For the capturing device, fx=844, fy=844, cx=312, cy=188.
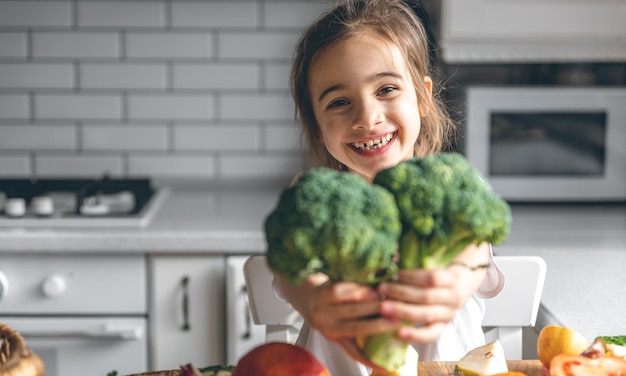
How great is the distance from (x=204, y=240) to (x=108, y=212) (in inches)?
11.6

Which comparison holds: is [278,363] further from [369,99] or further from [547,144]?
[547,144]

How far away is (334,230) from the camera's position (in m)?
0.65

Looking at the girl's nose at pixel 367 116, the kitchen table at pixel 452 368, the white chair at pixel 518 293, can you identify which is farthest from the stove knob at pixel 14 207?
the kitchen table at pixel 452 368

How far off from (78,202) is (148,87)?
1.74 feet

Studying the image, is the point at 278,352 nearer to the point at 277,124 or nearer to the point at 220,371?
the point at 220,371

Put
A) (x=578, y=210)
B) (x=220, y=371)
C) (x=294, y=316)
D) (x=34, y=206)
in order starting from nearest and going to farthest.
→ 1. (x=220, y=371)
2. (x=294, y=316)
3. (x=34, y=206)
4. (x=578, y=210)

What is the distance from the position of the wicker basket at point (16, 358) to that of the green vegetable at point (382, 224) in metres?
0.26

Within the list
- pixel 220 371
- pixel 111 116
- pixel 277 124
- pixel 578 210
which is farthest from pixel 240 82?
pixel 220 371

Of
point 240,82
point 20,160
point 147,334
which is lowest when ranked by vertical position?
point 147,334

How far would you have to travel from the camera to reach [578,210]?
2086 mm

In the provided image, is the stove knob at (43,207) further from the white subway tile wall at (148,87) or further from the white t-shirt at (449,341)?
the white t-shirt at (449,341)

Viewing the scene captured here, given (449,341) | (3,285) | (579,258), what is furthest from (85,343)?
(579,258)

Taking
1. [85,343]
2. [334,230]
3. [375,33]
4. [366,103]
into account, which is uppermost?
[375,33]

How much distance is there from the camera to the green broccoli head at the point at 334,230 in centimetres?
65
